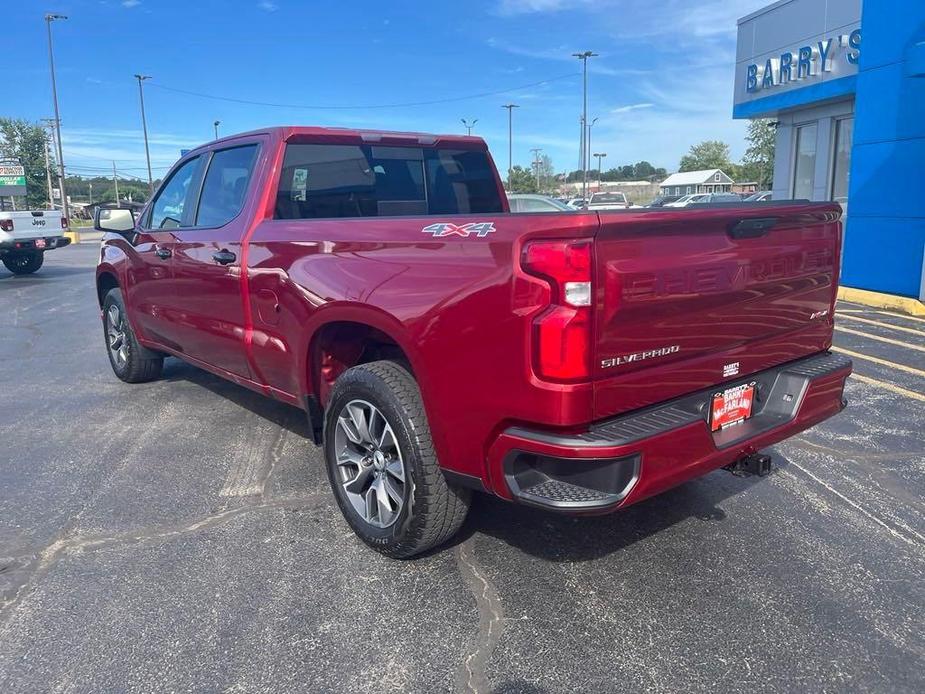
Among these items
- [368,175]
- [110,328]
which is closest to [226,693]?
[368,175]

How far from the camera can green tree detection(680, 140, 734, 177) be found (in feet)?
352

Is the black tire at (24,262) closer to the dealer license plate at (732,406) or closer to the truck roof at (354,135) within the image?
the truck roof at (354,135)

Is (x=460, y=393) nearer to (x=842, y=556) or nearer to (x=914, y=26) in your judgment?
(x=842, y=556)

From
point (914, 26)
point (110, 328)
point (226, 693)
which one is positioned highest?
point (914, 26)

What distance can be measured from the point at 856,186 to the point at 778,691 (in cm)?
1137

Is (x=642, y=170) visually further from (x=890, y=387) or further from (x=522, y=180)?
(x=890, y=387)

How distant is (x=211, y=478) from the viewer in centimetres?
432

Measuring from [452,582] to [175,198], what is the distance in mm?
3700

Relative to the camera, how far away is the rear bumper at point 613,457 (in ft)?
8.11

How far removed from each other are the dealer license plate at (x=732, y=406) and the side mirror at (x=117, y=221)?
4745 mm

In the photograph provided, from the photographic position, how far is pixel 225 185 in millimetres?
4645

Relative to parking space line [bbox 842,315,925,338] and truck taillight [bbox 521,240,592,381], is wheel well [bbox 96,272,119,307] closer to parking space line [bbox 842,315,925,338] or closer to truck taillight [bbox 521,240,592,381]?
truck taillight [bbox 521,240,592,381]

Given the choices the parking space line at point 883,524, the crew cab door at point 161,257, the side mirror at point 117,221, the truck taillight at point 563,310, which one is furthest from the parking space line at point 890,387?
the side mirror at point 117,221

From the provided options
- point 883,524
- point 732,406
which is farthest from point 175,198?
point 883,524
